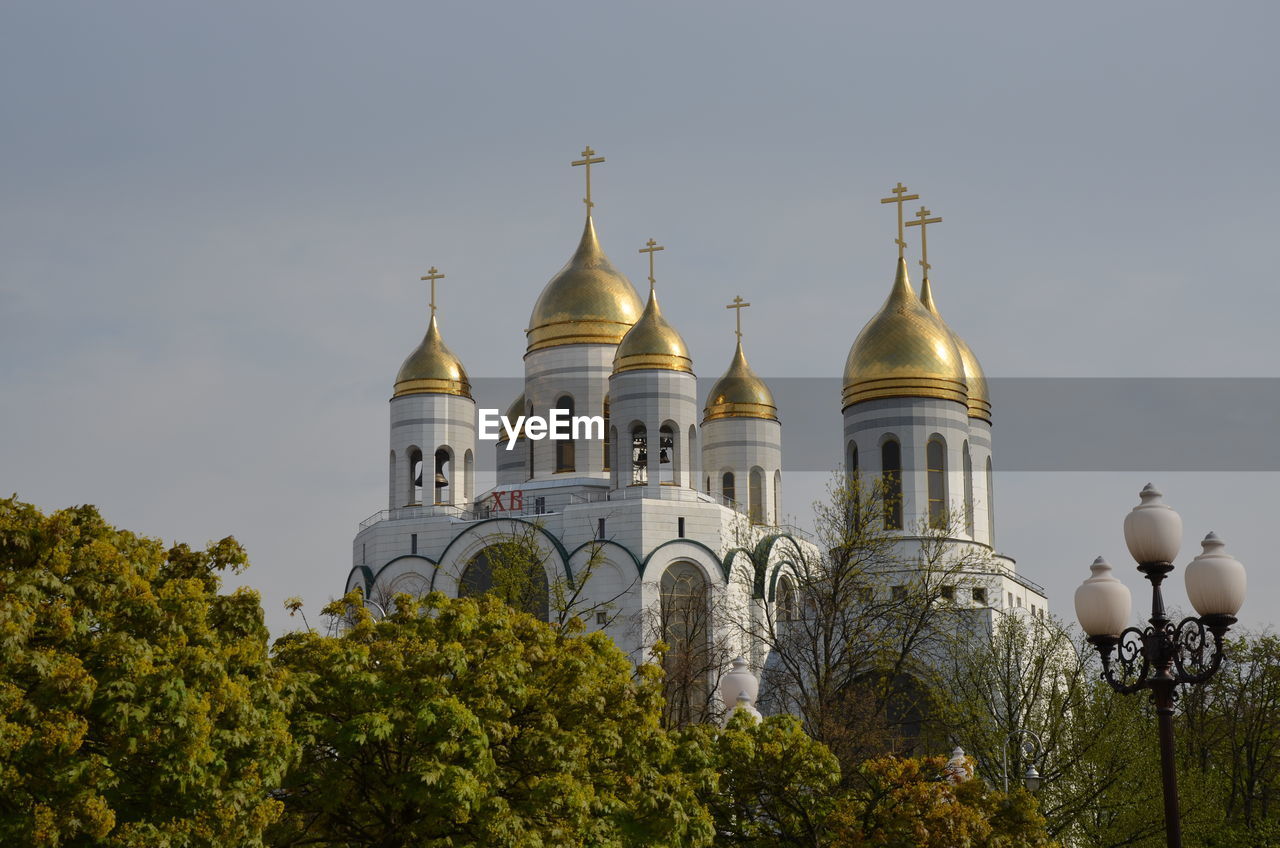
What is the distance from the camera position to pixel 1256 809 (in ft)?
141

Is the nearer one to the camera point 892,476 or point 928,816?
point 928,816

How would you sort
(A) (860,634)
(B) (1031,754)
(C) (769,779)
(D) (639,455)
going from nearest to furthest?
(C) (769,779), (B) (1031,754), (A) (860,634), (D) (639,455)

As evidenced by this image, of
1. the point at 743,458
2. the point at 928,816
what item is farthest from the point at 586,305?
the point at 928,816

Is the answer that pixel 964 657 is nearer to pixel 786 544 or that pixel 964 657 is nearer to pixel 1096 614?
pixel 786 544

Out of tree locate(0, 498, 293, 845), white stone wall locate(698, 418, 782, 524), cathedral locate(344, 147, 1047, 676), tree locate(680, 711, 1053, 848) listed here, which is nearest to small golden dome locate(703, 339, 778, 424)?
white stone wall locate(698, 418, 782, 524)

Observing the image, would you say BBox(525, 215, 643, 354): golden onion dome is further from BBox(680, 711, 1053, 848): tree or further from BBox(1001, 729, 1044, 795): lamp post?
BBox(680, 711, 1053, 848): tree

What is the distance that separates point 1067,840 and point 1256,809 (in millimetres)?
13155

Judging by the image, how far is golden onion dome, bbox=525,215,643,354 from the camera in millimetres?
47375

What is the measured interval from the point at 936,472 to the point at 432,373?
12.6m

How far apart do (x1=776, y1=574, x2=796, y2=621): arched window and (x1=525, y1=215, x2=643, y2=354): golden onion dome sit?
23.5 feet

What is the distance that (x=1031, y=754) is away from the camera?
106 feet

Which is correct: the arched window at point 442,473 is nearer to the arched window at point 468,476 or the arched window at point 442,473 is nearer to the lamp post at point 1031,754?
the arched window at point 468,476

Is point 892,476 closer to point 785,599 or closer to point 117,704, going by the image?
point 785,599

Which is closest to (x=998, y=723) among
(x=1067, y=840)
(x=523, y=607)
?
(x=1067, y=840)
